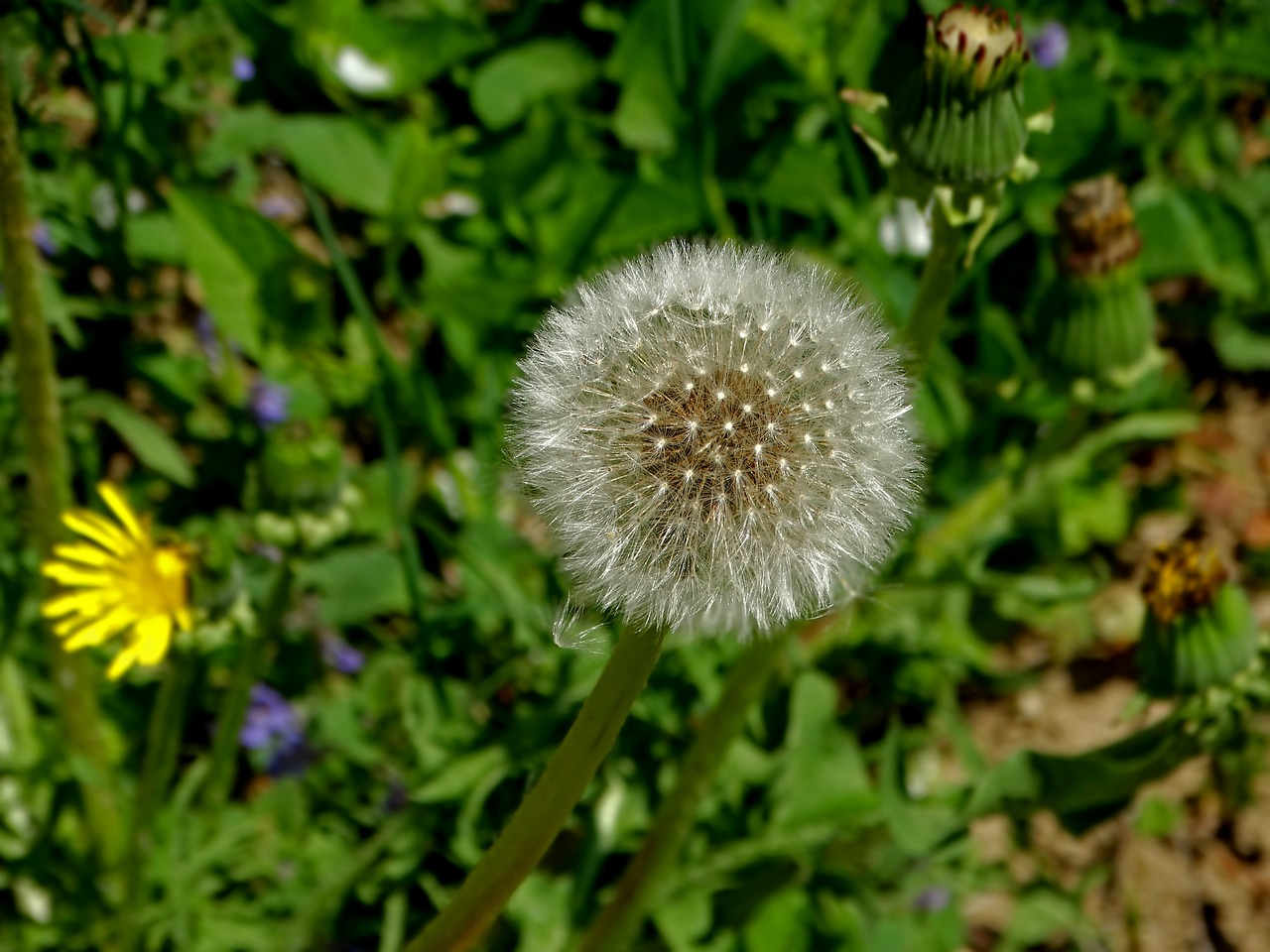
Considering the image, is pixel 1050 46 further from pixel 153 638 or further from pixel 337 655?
pixel 153 638

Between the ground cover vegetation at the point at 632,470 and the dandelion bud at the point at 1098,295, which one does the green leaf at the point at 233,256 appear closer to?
the ground cover vegetation at the point at 632,470

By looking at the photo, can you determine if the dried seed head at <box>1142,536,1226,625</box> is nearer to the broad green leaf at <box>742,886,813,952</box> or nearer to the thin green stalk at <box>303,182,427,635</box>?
the broad green leaf at <box>742,886,813,952</box>

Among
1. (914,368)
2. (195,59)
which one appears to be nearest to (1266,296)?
(914,368)

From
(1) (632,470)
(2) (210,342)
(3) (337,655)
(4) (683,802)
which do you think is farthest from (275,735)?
(1) (632,470)

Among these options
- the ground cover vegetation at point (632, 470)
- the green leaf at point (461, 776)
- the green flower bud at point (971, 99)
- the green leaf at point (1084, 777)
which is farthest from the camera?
the green leaf at point (461, 776)

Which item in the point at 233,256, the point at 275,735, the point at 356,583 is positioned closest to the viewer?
the point at 275,735

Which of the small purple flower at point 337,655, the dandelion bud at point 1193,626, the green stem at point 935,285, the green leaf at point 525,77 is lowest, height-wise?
the dandelion bud at point 1193,626

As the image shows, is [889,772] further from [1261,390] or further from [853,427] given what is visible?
[1261,390]

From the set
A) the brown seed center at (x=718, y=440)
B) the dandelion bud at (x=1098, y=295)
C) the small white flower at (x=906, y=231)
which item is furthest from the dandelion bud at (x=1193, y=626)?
the small white flower at (x=906, y=231)
